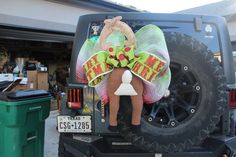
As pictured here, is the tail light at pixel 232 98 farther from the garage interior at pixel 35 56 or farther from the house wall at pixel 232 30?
the house wall at pixel 232 30

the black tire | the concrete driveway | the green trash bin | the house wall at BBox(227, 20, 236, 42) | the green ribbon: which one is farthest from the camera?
the house wall at BBox(227, 20, 236, 42)

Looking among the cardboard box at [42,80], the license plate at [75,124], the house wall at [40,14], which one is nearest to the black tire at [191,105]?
the license plate at [75,124]

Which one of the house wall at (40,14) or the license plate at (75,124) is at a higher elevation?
the house wall at (40,14)

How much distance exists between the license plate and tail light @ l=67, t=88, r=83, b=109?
0.37ft

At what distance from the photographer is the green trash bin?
3.18 meters

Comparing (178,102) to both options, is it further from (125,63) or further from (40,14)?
(40,14)

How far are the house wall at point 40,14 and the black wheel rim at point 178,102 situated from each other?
5.59 metres

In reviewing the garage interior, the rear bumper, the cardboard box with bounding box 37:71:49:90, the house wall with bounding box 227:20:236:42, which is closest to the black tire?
the rear bumper

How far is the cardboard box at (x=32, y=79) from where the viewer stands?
322 inches

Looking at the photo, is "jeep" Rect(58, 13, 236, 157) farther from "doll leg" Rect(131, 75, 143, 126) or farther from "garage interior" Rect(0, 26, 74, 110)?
"garage interior" Rect(0, 26, 74, 110)

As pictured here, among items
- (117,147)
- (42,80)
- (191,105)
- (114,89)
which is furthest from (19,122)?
(42,80)

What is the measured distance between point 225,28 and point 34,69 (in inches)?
278

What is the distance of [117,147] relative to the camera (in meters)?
2.56

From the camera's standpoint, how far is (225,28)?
2.71 m
